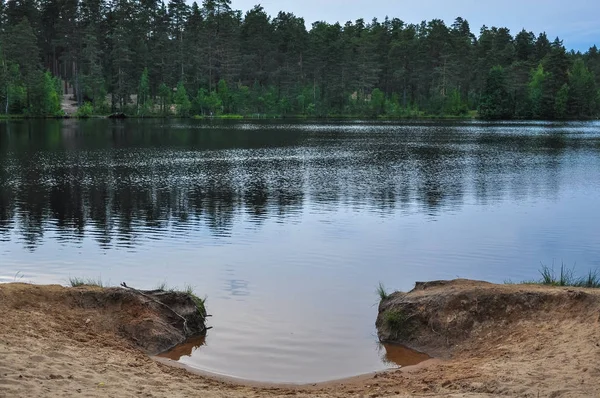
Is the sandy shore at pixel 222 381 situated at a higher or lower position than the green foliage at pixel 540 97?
lower

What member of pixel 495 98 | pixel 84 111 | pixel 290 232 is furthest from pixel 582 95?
pixel 290 232

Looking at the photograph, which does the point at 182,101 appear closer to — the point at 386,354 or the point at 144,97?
the point at 144,97

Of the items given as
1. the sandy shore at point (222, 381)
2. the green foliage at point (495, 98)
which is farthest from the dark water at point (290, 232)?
the green foliage at point (495, 98)

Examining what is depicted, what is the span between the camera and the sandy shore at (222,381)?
834cm

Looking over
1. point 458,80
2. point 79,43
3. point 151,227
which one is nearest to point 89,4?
point 79,43

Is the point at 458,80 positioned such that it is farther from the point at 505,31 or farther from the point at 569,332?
the point at 569,332

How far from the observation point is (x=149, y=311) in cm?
1312

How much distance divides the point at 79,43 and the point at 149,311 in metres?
131

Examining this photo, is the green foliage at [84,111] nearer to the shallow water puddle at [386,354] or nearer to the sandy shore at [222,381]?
the sandy shore at [222,381]

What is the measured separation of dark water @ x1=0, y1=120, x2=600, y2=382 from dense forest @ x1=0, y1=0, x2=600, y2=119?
3128 inches

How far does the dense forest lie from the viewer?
416 feet

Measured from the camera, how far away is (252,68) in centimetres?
15300

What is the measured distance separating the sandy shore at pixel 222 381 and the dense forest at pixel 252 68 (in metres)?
110

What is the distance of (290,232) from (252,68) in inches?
5253
